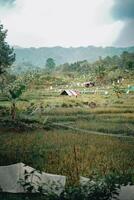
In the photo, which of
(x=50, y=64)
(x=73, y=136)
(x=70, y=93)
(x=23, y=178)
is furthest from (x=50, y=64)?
(x=23, y=178)

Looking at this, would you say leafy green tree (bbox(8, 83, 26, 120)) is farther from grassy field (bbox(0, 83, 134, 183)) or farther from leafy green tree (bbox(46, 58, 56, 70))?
leafy green tree (bbox(46, 58, 56, 70))

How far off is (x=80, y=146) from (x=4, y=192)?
0.87 m

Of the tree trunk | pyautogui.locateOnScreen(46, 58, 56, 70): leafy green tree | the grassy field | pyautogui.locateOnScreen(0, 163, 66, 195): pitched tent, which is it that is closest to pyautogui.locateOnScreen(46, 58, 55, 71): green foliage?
pyautogui.locateOnScreen(46, 58, 56, 70): leafy green tree

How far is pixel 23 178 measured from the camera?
482 cm

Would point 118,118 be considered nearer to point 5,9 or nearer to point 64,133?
point 64,133

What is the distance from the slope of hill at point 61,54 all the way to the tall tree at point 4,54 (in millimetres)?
77

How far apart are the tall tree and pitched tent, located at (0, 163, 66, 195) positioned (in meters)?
1.04

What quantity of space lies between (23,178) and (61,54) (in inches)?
56.3

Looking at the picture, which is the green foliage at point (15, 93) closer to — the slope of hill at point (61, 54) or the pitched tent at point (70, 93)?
the slope of hill at point (61, 54)

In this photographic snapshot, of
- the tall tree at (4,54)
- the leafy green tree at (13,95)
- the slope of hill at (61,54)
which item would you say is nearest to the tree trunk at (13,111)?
the leafy green tree at (13,95)

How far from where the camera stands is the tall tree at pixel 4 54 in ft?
17.2

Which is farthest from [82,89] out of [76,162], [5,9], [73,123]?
[5,9]

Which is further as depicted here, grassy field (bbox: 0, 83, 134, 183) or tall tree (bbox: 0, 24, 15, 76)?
tall tree (bbox: 0, 24, 15, 76)

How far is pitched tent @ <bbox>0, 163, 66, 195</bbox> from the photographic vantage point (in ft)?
14.9
